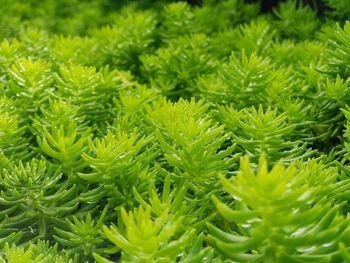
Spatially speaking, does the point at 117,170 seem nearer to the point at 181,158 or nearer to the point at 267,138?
the point at 181,158

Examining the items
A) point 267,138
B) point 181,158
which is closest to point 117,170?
point 181,158

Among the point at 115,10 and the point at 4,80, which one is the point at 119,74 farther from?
the point at 115,10

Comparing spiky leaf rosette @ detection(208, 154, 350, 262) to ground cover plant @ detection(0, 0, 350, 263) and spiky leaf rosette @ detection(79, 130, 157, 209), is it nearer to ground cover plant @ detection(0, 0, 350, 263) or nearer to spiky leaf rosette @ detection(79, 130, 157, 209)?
ground cover plant @ detection(0, 0, 350, 263)

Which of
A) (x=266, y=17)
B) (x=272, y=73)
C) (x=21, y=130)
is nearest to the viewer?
(x=21, y=130)

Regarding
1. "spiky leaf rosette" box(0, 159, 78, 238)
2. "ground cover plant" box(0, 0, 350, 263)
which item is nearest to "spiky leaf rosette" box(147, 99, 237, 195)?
"ground cover plant" box(0, 0, 350, 263)

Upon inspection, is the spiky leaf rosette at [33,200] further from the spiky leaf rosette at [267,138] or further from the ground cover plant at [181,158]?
the spiky leaf rosette at [267,138]

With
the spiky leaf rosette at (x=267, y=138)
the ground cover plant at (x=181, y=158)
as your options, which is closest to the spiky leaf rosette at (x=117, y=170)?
the ground cover plant at (x=181, y=158)

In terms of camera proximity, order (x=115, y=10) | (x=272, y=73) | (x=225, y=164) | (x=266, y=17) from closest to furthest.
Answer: (x=225, y=164) < (x=272, y=73) < (x=266, y=17) < (x=115, y=10)

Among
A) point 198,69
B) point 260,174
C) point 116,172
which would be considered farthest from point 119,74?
point 260,174
